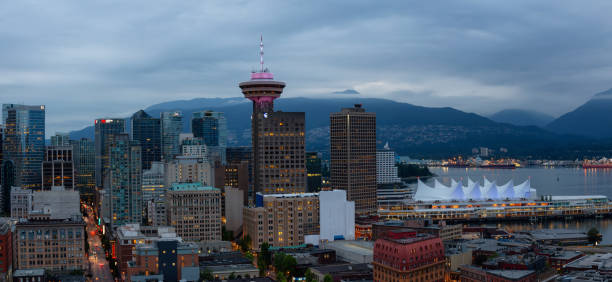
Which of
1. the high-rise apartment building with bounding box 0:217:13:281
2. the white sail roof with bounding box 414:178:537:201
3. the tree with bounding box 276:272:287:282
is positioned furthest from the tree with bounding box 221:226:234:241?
the white sail roof with bounding box 414:178:537:201

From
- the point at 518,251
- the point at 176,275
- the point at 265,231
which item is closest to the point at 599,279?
the point at 518,251

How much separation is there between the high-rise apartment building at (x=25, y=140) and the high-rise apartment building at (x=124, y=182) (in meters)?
55.4

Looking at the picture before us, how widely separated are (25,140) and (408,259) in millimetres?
133385

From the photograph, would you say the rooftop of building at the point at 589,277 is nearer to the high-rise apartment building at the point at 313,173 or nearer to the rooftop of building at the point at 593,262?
the rooftop of building at the point at 593,262

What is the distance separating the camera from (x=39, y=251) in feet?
231

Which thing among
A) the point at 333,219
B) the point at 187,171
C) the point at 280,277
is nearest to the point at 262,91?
the point at 187,171

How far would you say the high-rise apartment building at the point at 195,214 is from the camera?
84938mm

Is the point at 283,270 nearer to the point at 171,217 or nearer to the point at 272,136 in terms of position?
the point at 171,217

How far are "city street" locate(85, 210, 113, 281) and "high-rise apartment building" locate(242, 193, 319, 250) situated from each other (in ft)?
58.4

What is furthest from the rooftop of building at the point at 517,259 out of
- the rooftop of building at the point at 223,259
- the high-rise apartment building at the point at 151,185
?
the high-rise apartment building at the point at 151,185

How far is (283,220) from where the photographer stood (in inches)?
3253

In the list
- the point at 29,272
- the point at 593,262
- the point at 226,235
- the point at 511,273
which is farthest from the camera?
the point at 226,235

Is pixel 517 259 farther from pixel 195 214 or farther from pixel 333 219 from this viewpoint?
pixel 195 214

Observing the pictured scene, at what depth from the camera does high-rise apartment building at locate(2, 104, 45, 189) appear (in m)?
157
